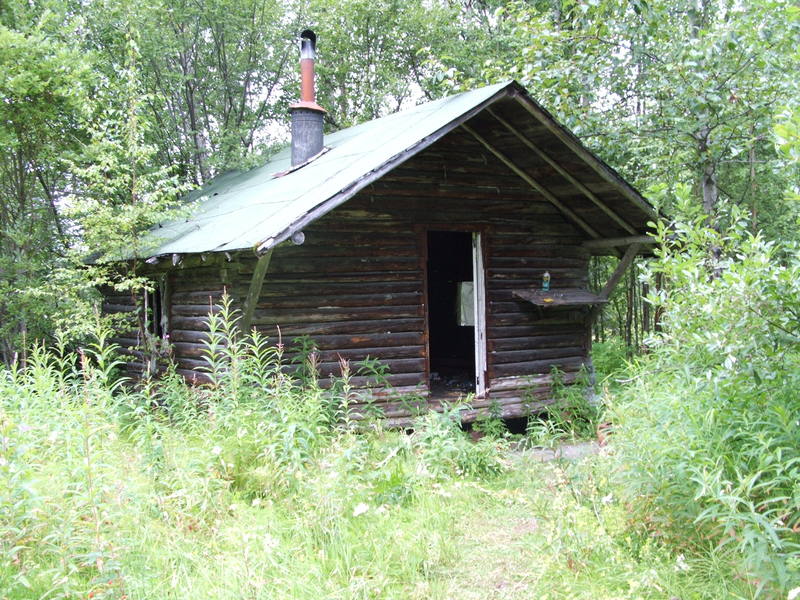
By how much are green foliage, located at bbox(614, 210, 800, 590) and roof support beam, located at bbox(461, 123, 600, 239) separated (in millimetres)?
4670

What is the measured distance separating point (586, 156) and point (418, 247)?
7.66 feet

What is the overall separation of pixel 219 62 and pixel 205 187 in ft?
17.6

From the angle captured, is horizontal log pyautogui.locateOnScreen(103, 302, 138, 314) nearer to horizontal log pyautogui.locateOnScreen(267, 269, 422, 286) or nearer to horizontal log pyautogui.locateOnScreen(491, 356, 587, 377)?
horizontal log pyautogui.locateOnScreen(267, 269, 422, 286)

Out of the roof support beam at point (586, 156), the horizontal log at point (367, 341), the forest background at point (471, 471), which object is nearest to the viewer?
the forest background at point (471, 471)

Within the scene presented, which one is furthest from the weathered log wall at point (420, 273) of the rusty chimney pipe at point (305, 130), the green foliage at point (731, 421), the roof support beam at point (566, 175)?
the green foliage at point (731, 421)

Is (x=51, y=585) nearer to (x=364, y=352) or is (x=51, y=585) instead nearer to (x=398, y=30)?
(x=364, y=352)

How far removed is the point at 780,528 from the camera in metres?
3.28

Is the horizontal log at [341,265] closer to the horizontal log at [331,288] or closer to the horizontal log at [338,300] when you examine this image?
the horizontal log at [331,288]

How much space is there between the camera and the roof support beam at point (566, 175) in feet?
26.5

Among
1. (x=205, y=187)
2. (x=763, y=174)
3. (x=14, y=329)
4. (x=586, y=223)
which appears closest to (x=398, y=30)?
(x=205, y=187)

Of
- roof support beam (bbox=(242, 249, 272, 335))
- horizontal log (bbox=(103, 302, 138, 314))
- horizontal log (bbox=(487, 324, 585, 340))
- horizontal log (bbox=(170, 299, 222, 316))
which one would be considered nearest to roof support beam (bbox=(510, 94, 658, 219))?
horizontal log (bbox=(487, 324, 585, 340))

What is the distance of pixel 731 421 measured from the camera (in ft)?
12.8

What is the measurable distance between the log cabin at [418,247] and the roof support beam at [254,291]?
2cm

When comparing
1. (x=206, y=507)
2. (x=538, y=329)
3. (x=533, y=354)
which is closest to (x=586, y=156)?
(x=538, y=329)
